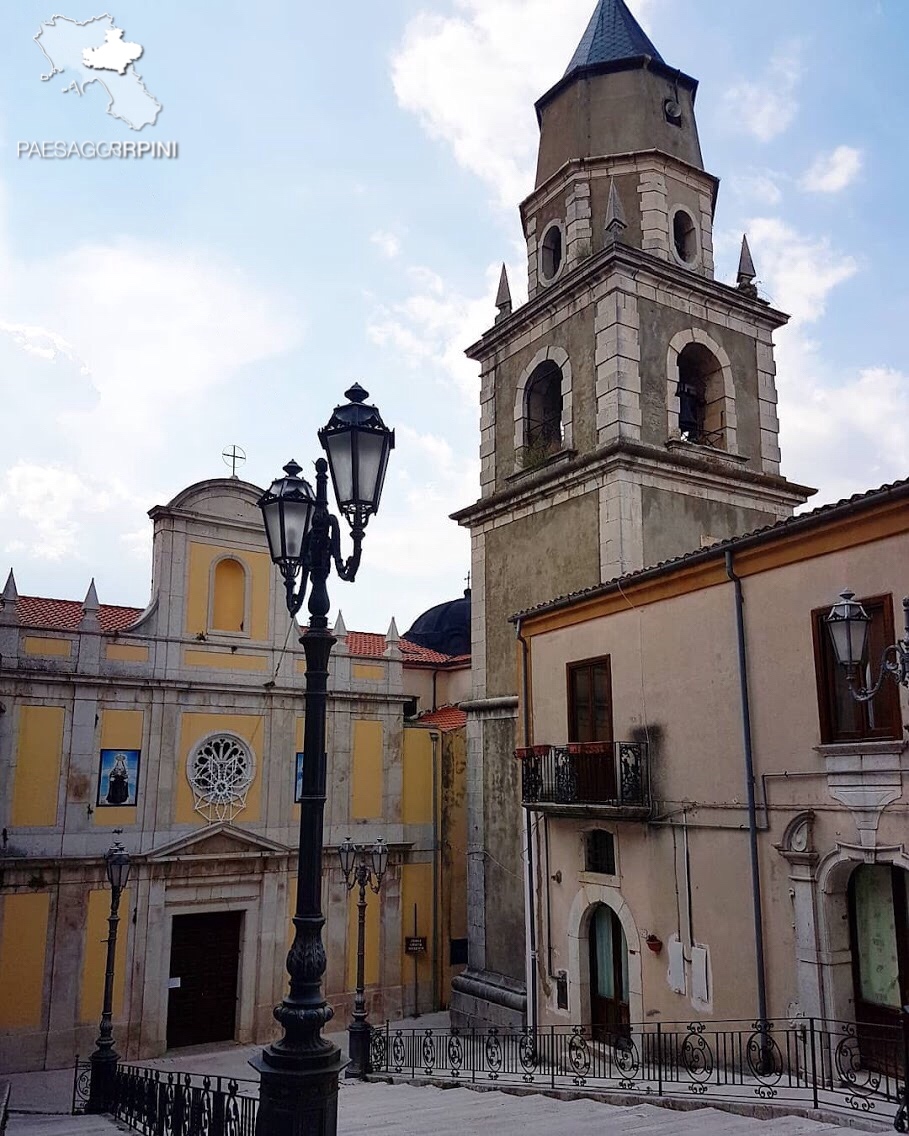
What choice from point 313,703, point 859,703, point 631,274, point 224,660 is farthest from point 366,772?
point 313,703

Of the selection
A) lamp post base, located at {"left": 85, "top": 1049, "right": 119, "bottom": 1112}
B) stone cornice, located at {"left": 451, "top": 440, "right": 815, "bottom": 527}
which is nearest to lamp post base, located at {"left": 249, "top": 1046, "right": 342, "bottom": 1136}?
lamp post base, located at {"left": 85, "top": 1049, "right": 119, "bottom": 1112}

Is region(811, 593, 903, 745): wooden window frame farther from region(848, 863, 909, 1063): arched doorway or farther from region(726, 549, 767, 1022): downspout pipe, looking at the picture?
region(848, 863, 909, 1063): arched doorway

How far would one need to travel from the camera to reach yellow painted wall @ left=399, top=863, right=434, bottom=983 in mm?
25562

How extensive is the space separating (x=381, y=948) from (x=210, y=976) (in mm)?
4502

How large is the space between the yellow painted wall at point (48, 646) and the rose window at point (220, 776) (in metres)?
3.90

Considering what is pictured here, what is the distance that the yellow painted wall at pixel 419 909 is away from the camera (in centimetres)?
2556

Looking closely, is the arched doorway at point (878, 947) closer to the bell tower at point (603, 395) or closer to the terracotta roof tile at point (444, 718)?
the bell tower at point (603, 395)

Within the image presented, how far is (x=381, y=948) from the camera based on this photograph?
25.1 meters

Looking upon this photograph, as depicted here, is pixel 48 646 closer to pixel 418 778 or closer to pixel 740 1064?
pixel 418 778

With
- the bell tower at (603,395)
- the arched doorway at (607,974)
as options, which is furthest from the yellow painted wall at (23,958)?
the arched doorway at (607,974)

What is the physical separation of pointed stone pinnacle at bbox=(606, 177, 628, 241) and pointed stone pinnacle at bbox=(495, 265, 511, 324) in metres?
3.52

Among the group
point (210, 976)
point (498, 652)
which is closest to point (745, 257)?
point (498, 652)

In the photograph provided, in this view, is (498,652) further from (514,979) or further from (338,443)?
(338,443)

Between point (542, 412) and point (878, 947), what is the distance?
14114 mm
